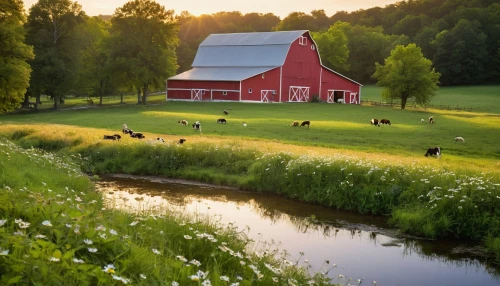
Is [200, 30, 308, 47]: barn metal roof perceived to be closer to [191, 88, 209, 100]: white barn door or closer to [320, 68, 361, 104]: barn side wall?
[320, 68, 361, 104]: barn side wall

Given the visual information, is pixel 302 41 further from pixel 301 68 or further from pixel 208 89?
pixel 208 89

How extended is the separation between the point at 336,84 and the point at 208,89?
17.1 m

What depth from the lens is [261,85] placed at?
63.9 meters

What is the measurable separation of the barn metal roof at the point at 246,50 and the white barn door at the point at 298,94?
12.3ft

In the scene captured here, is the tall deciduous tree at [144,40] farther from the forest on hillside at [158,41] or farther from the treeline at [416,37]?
the treeline at [416,37]

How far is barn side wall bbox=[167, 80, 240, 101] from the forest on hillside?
229cm

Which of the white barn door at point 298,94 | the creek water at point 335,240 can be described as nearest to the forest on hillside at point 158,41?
the white barn door at point 298,94

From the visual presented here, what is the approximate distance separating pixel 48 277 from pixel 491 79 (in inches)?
4228

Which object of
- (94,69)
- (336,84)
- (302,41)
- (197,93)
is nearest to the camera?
(94,69)

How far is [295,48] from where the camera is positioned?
6825cm

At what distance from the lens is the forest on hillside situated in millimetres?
53547

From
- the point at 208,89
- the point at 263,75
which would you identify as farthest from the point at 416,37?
the point at 208,89

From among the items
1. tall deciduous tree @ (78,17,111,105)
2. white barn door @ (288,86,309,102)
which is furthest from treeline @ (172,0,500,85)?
tall deciduous tree @ (78,17,111,105)

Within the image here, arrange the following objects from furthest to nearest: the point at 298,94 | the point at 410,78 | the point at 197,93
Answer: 1. the point at 298,94
2. the point at 197,93
3. the point at 410,78
